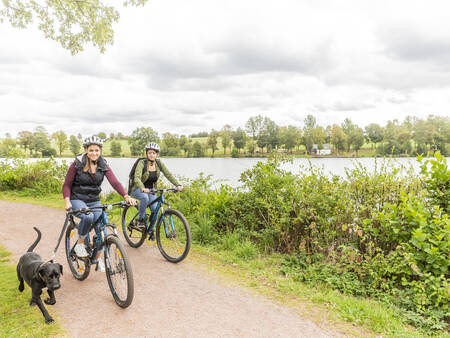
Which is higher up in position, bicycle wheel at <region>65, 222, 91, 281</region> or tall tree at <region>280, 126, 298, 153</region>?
tall tree at <region>280, 126, 298, 153</region>

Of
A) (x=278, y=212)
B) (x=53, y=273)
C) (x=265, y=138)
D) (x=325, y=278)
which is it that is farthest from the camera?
(x=265, y=138)

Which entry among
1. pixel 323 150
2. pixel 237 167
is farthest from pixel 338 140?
pixel 237 167

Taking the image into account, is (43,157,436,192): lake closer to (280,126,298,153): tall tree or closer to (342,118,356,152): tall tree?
(280,126,298,153): tall tree

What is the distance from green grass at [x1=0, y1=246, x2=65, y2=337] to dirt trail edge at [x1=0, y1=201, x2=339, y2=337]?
0.47 feet

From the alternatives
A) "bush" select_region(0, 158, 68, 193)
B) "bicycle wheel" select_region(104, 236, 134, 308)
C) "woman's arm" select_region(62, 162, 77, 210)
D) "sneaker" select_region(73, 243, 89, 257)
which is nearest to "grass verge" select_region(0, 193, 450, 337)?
"bicycle wheel" select_region(104, 236, 134, 308)

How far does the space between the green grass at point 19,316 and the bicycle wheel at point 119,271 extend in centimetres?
71

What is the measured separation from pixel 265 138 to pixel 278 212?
48757 mm

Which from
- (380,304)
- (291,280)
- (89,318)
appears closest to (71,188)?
(89,318)

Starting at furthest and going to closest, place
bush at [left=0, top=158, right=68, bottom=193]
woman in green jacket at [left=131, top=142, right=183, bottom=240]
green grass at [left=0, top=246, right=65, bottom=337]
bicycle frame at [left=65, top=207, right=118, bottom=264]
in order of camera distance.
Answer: bush at [left=0, top=158, right=68, bottom=193], woman in green jacket at [left=131, top=142, right=183, bottom=240], bicycle frame at [left=65, top=207, right=118, bottom=264], green grass at [left=0, top=246, right=65, bottom=337]

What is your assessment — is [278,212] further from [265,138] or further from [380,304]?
[265,138]

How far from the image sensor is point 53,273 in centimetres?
345

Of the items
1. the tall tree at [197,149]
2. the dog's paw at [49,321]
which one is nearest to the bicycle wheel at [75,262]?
the dog's paw at [49,321]

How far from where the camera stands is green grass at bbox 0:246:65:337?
10.8 feet

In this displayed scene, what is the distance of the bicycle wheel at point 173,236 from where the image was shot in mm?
5367
